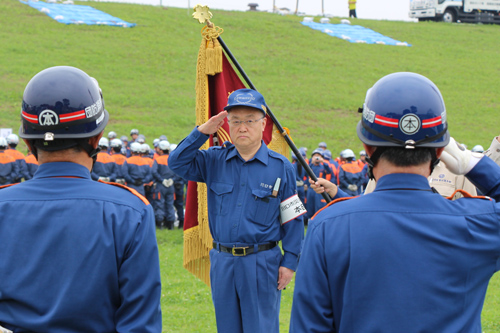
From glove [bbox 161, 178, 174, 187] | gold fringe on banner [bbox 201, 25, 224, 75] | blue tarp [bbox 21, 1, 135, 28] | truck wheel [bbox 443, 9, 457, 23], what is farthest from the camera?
truck wheel [bbox 443, 9, 457, 23]

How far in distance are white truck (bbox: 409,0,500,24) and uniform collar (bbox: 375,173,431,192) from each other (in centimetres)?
5195

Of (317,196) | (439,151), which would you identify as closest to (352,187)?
(317,196)

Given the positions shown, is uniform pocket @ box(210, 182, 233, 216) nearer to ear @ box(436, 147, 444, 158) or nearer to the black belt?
the black belt

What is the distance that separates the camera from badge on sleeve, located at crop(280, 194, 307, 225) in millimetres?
4770

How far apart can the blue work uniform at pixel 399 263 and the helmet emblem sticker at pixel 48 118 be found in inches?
45.4

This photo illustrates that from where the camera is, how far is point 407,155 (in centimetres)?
232

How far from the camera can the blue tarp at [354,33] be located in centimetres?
4284

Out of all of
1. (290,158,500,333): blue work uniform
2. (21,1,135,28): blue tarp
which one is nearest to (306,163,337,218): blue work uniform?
(290,158,500,333): blue work uniform

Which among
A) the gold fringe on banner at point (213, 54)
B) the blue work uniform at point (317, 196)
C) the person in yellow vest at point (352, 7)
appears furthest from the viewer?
the person in yellow vest at point (352, 7)

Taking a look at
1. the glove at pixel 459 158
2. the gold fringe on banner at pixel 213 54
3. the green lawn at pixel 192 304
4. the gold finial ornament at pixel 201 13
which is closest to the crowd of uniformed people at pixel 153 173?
the green lawn at pixel 192 304

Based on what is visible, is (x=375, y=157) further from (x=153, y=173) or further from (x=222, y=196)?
(x=153, y=173)

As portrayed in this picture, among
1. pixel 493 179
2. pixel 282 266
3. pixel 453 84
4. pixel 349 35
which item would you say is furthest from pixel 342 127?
pixel 493 179

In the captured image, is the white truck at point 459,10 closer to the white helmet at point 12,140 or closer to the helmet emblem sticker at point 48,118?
the white helmet at point 12,140

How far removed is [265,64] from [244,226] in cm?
3242
